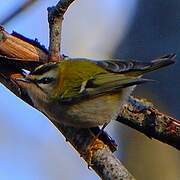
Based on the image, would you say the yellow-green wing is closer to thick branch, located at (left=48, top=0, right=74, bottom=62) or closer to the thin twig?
thick branch, located at (left=48, top=0, right=74, bottom=62)

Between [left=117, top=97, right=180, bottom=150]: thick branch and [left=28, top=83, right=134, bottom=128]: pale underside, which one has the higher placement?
[left=117, top=97, right=180, bottom=150]: thick branch

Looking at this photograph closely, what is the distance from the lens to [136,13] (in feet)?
7.63

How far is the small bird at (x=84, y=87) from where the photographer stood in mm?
1568

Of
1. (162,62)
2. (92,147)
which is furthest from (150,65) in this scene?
(92,147)

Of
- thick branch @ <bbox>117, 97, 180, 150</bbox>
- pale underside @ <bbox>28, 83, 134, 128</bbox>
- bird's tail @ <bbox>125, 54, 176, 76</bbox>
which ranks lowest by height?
pale underside @ <bbox>28, 83, 134, 128</bbox>

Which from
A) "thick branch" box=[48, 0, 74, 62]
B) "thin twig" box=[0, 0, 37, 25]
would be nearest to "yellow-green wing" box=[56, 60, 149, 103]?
"thick branch" box=[48, 0, 74, 62]

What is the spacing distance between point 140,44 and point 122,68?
0.60m

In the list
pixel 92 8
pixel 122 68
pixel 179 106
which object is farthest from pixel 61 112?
pixel 92 8

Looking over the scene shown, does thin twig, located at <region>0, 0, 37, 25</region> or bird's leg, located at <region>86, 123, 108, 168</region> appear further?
bird's leg, located at <region>86, 123, 108, 168</region>

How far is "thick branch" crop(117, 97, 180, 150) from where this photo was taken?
1422 mm

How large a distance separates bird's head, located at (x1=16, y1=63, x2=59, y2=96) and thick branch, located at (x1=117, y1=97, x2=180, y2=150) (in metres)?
0.22

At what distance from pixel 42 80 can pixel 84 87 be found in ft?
0.37

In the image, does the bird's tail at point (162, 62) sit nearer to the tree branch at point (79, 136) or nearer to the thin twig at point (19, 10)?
the tree branch at point (79, 136)

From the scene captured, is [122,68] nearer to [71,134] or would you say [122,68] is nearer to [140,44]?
[71,134]
